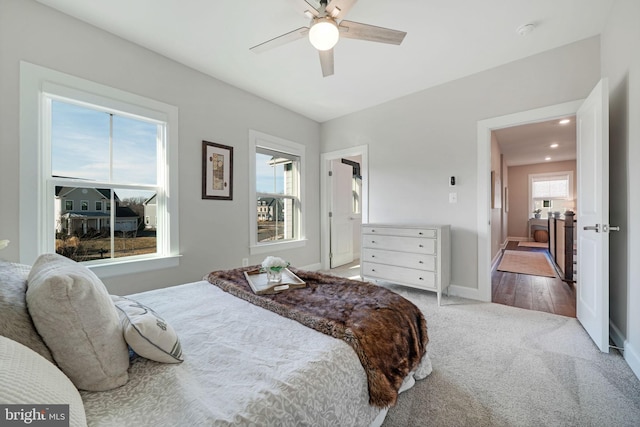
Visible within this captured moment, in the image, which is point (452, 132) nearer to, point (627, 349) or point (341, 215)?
point (341, 215)

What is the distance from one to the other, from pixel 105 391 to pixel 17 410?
35 cm

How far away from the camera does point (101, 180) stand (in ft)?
7.82

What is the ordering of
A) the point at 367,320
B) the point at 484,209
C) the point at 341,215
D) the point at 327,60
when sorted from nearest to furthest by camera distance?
the point at 367,320 → the point at 327,60 → the point at 484,209 → the point at 341,215

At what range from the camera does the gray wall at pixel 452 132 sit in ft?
8.50

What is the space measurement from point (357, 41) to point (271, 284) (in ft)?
7.61

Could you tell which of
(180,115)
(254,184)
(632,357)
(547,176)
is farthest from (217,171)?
(547,176)

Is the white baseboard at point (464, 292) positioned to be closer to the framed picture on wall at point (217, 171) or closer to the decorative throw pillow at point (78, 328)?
the framed picture on wall at point (217, 171)

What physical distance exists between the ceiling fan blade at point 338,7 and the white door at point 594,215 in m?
1.90

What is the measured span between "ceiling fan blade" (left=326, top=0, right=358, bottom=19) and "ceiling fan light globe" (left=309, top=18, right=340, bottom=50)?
0.06 metres

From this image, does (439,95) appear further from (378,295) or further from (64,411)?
(64,411)

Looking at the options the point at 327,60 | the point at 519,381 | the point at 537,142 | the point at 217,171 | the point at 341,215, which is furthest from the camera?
the point at 537,142

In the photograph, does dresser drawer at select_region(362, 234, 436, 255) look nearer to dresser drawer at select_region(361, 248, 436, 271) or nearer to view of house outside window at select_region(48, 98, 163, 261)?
dresser drawer at select_region(361, 248, 436, 271)

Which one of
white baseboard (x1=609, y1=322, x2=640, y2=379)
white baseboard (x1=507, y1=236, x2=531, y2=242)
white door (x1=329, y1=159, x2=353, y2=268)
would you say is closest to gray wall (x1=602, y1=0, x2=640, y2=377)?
white baseboard (x1=609, y1=322, x2=640, y2=379)

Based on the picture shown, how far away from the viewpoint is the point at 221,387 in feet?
2.66
